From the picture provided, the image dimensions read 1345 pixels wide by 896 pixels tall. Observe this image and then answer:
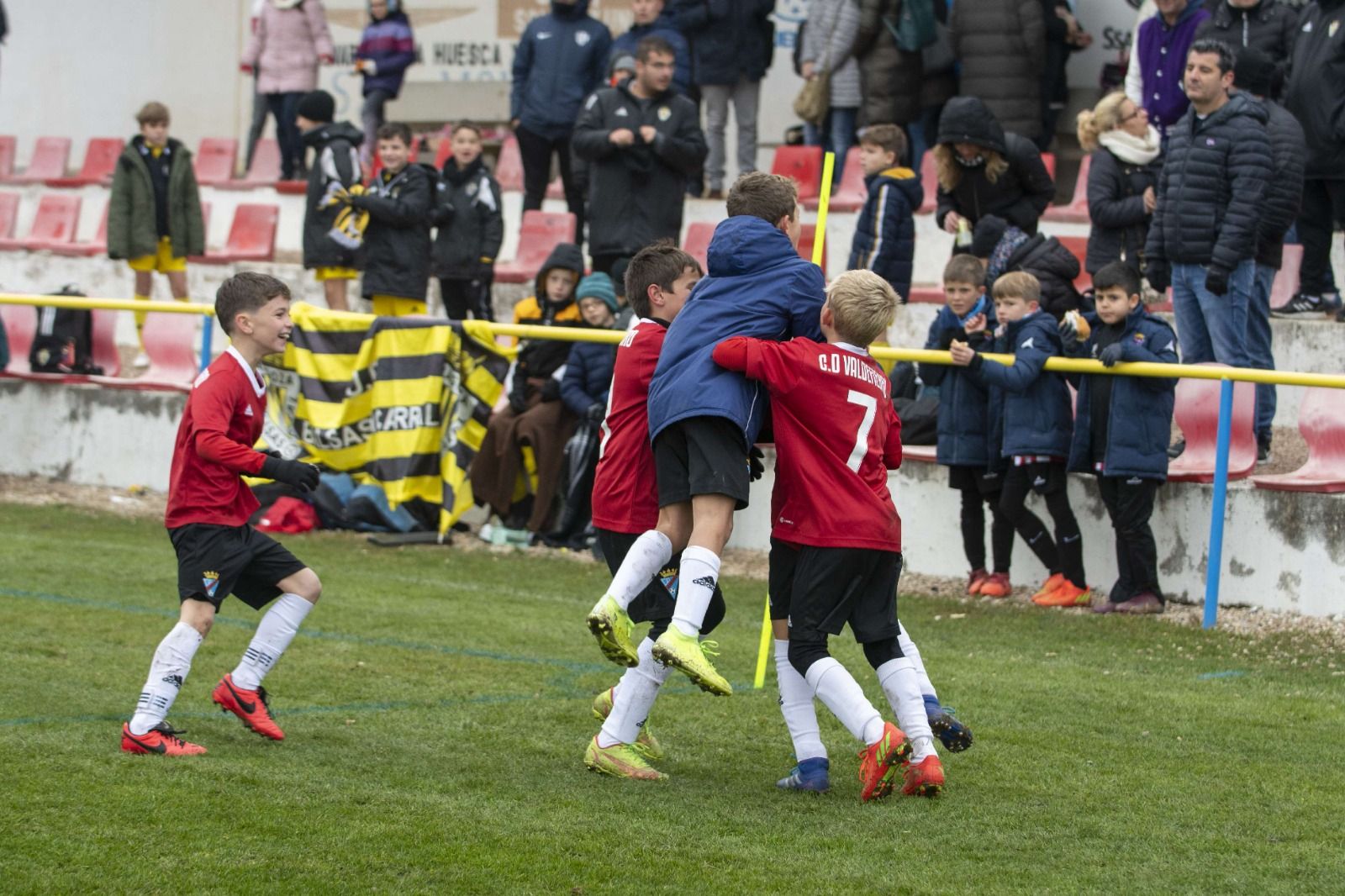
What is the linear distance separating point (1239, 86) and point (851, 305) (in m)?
6.34

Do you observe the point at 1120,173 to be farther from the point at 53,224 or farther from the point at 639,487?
the point at 53,224

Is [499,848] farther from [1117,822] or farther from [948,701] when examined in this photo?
[948,701]

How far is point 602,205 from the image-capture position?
13.6 meters

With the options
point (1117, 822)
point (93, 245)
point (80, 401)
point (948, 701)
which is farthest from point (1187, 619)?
point (93, 245)

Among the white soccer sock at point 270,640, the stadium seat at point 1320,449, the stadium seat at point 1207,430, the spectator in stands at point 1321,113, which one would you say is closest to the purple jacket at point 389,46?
the spectator in stands at point 1321,113

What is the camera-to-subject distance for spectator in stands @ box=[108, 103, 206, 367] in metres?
16.6

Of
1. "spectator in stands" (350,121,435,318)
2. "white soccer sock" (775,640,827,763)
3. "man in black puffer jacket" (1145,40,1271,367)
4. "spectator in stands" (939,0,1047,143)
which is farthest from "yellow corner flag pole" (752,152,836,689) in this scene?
"spectator in stands" (939,0,1047,143)

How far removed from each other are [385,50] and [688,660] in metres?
14.0

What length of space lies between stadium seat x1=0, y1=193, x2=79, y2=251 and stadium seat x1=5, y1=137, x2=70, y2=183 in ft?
4.94

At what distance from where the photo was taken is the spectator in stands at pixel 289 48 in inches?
754

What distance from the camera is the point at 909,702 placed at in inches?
238

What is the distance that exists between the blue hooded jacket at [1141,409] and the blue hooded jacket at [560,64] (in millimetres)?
7031

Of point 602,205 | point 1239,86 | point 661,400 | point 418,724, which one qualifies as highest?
point 1239,86

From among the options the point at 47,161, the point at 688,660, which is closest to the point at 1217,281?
the point at 688,660
